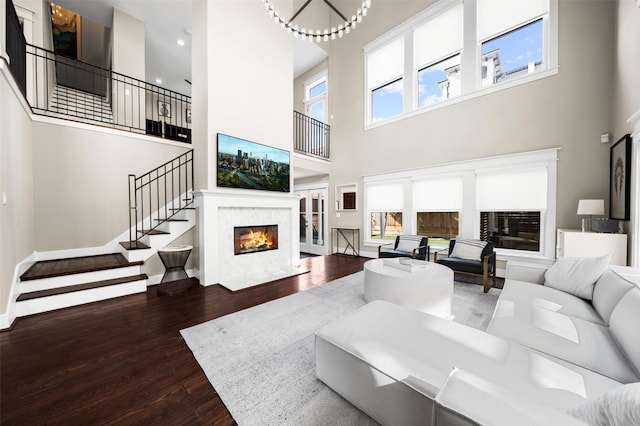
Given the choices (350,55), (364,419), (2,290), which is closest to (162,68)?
(350,55)

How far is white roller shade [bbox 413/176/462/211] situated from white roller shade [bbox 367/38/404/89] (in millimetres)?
2799

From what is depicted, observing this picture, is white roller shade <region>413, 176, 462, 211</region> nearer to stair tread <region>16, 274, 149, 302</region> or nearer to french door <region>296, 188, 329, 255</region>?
french door <region>296, 188, 329, 255</region>

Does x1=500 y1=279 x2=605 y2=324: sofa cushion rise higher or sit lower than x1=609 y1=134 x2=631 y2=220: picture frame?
lower

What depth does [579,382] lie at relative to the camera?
1.13m

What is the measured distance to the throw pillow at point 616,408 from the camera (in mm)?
599

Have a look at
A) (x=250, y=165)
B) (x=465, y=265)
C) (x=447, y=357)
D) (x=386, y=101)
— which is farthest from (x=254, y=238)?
(x=386, y=101)

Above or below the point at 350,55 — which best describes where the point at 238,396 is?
below

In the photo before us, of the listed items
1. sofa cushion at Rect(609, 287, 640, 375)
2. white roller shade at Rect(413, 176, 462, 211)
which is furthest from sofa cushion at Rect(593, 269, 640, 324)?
white roller shade at Rect(413, 176, 462, 211)

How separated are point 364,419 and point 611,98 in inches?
215

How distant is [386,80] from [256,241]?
512cm

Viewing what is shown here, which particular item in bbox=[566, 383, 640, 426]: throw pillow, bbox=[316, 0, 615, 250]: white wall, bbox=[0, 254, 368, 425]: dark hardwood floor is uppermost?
bbox=[316, 0, 615, 250]: white wall

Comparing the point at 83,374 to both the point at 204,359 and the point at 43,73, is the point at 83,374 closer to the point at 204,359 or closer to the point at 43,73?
the point at 204,359

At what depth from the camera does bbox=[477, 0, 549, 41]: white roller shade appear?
4098 mm

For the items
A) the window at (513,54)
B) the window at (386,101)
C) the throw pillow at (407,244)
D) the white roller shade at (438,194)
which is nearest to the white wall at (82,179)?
the window at (386,101)
